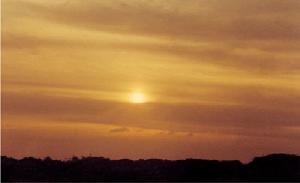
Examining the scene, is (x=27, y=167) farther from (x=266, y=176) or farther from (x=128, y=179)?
(x=266, y=176)

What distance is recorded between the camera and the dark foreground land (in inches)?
2243

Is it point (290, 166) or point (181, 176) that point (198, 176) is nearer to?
point (181, 176)

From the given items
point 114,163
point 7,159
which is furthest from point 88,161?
point 7,159

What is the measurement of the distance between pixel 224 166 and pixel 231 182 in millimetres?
A: 3321

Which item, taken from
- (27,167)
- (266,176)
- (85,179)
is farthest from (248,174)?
(27,167)

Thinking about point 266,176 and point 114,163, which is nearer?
point 266,176

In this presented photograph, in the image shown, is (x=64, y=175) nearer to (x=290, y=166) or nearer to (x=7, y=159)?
(x=7, y=159)

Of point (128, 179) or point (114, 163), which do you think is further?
point (114, 163)

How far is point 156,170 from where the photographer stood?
192 ft

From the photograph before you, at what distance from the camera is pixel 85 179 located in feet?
188

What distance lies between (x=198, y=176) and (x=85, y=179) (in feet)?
22.0

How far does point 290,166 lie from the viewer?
57.9 metres

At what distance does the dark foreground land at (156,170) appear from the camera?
57.0 meters

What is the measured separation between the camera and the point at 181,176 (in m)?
57.4
